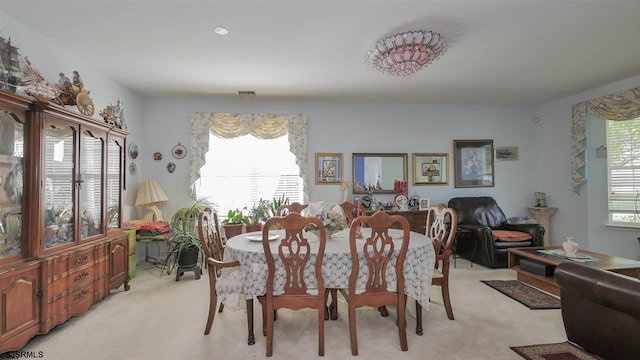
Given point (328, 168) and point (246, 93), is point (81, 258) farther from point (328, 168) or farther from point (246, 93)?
point (328, 168)

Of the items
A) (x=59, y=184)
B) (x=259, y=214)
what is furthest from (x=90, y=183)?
(x=259, y=214)

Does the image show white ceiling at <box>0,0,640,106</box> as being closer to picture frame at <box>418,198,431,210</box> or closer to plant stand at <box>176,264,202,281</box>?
picture frame at <box>418,198,431,210</box>

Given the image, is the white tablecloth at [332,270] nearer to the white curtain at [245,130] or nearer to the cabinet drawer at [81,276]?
the cabinet drawer at [81,276]

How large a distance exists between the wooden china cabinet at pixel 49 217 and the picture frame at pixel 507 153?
19.4ft

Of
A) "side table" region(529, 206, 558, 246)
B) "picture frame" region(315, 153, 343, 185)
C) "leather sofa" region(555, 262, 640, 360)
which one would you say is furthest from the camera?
"side table" region(529, 206, 558, 246)

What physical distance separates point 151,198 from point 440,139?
4.75 meters

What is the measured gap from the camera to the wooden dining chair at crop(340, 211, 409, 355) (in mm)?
2078

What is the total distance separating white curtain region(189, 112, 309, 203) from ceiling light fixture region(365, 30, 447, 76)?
2230 mm

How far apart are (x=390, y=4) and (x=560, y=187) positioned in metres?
4.75

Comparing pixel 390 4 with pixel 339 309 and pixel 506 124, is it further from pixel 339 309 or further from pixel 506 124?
pixel 506 124

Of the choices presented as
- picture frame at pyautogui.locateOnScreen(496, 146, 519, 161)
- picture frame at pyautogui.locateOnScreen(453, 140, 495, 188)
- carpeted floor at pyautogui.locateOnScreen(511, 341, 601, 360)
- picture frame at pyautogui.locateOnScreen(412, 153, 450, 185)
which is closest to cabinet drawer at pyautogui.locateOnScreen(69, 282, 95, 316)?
carpeted floor at pyautogui.locateOnScreen(511, 341, 601, 360)

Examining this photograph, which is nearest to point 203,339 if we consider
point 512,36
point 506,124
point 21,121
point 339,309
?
point 339,309

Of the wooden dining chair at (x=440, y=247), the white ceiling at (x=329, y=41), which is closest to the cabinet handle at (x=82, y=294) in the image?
the white ceiling at (x=329, y=41)

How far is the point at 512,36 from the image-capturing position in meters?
2.89
